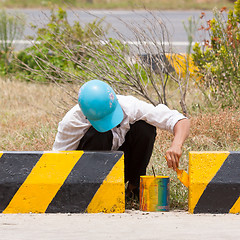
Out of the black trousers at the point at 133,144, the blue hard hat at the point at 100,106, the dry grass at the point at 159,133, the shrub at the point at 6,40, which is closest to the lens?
the blue hard hat at the point at 100,106

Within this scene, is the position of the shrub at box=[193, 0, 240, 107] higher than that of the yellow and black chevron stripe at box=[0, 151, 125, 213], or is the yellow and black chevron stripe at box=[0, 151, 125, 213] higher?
the shrub at box=[193, 0, 240, 107]

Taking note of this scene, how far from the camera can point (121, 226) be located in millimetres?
3129

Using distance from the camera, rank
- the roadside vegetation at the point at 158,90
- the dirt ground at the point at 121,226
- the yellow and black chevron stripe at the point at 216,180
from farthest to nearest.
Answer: the roadside vegetation at the point at 158,90 < the yellow and black chevron stripe at the point at 216,180 < the dirt ground at the point at 121,226

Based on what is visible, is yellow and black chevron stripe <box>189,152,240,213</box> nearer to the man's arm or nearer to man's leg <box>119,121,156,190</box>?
the man's arm

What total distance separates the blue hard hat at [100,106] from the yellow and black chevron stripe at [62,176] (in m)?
0.19

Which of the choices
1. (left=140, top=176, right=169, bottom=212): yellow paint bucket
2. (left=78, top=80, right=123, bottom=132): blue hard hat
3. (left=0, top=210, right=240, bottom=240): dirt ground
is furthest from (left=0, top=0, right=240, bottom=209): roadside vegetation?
(left=78, top=80, right=123, bottom=132): blue hard hat

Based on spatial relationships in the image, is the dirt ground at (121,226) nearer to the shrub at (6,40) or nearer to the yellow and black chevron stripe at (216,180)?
the yellow and black chevron stripe at (216,180)

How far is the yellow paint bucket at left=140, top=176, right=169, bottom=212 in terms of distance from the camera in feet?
11.6

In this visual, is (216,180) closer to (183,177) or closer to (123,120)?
(183,177)

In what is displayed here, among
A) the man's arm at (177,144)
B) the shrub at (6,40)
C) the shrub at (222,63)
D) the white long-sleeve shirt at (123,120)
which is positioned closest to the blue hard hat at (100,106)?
the white long-sleeve shirt at (123,120)

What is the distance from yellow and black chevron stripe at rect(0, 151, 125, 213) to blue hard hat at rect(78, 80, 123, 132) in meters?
0.19

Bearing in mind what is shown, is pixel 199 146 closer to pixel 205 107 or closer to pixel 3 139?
pixel 205 107

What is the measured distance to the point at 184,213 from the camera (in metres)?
3.53

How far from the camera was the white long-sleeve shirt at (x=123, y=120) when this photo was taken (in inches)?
137
